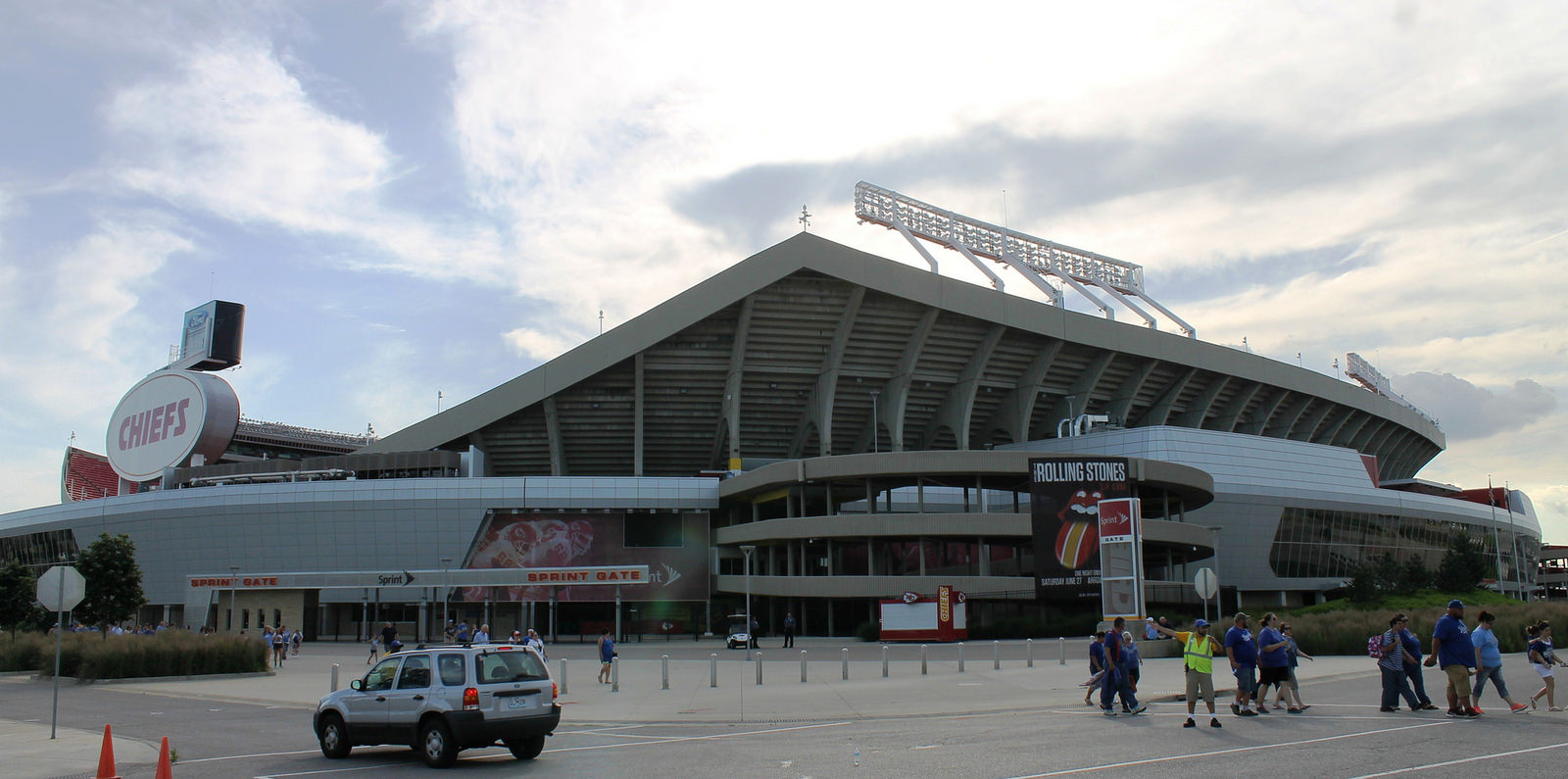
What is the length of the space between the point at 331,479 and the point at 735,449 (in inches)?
885

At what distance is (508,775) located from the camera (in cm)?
1291

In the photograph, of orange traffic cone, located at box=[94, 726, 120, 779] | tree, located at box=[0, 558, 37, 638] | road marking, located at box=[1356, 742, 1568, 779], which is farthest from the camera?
tree, located at box=[0, 558, 37, 638]

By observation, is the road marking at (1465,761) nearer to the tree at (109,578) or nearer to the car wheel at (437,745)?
the car wheel at (437,745)

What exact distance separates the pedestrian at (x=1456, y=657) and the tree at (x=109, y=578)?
43737mm

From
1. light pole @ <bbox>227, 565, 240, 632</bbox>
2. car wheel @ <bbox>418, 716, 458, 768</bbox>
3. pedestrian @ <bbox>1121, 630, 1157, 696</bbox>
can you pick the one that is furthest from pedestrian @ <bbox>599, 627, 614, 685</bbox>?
light pole @ <bbox>227, 565, 240, 632</bbox>

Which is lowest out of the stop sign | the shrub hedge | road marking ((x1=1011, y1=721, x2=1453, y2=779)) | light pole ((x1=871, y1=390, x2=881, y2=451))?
the shrub hedge

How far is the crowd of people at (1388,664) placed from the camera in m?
14.9

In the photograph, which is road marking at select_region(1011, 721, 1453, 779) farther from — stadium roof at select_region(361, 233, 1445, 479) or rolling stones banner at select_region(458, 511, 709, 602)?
rolling stones banner at select_region(458, 511, 709, 602)

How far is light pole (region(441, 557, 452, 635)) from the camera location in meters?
53.4

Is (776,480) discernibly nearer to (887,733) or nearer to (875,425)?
(875,425)

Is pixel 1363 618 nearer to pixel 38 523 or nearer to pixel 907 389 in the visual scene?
pixel 907 389

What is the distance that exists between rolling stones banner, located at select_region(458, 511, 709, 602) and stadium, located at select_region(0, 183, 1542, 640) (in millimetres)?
118

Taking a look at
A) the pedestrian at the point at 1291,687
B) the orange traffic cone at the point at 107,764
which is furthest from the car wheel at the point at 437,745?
the pedestrian at the point at 1291,687

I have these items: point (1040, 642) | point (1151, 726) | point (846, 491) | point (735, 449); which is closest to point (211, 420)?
point (735, 449)
